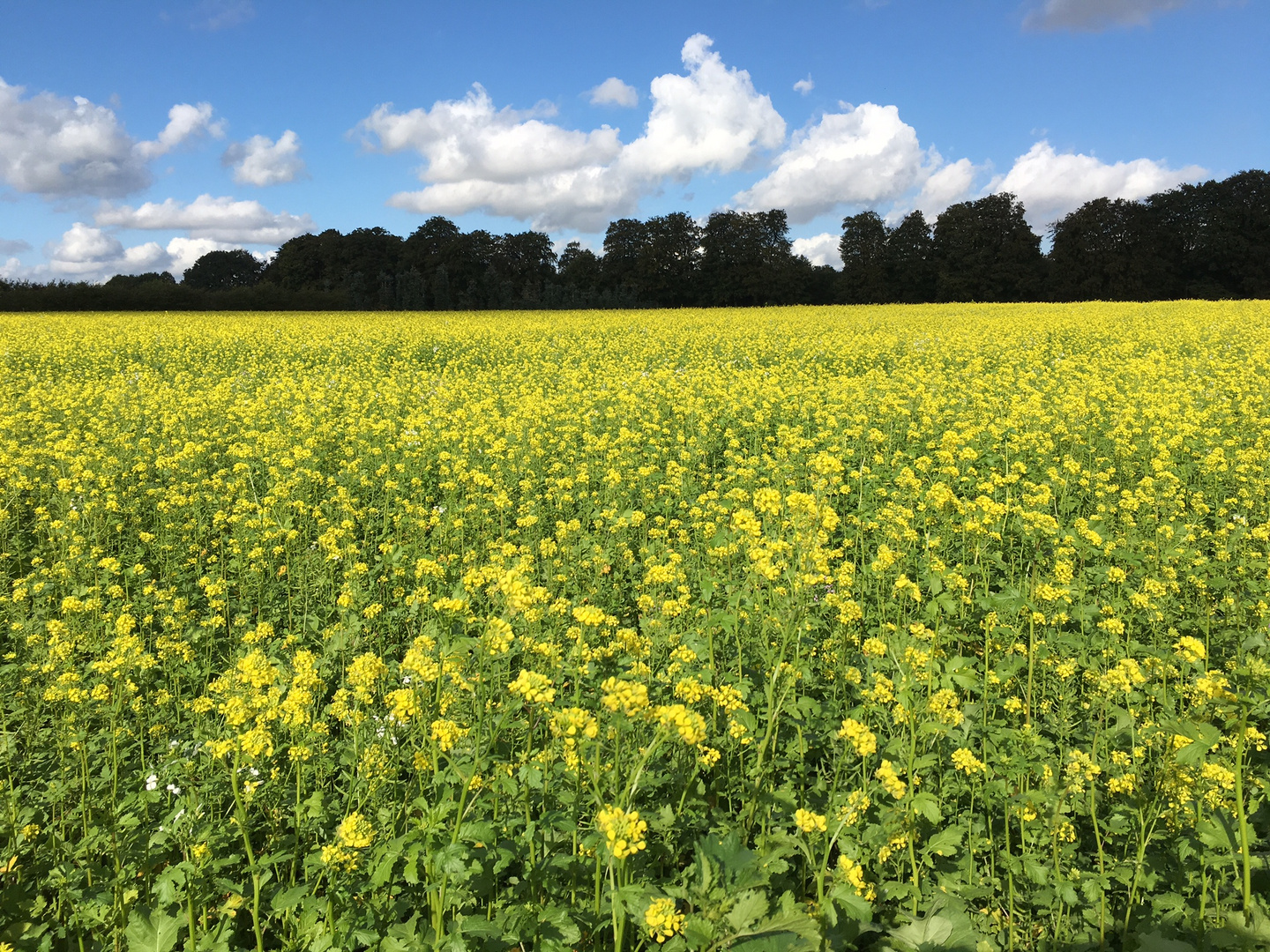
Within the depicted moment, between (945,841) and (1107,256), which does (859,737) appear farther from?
(1107,256)

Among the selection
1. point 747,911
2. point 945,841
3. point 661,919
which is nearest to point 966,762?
point 945,841

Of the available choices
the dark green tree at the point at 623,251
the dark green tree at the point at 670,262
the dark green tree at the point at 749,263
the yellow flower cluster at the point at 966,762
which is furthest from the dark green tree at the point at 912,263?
the yellow flower cluster at the point at 966,762

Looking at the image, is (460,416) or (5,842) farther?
(460,416)

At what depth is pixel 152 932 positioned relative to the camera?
2.46 metres

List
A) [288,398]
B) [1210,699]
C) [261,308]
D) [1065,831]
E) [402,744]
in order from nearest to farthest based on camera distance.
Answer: [1210,699], [1065,831], [402,744], [288,398], [261,308]

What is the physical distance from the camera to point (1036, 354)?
16359 millimetres

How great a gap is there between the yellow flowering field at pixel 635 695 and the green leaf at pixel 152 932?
0.01 m

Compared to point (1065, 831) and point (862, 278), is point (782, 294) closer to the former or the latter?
point (862, 278)

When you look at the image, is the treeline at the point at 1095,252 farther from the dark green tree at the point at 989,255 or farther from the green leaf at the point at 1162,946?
the green leaf at the point at 1162,946

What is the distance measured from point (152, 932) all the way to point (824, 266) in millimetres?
89408

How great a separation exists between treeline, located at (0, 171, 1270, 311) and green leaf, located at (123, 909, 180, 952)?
51527 mm

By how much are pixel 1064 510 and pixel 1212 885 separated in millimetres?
4482

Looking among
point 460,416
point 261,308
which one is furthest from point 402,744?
point 261,308

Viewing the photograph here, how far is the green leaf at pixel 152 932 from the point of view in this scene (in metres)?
2.41
